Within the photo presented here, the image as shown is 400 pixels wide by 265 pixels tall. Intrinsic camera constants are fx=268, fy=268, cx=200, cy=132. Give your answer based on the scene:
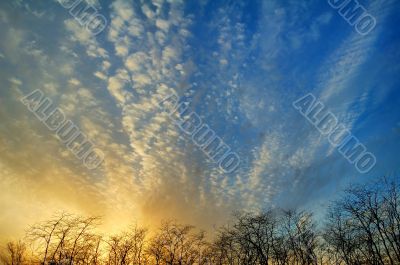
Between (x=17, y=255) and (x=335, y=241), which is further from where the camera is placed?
(x=17, y=255)

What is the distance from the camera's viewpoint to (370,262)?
3491cm

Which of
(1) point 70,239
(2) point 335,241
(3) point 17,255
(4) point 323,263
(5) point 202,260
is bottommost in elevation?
(3) point 17,255

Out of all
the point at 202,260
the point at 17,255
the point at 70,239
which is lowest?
the point at 17,255

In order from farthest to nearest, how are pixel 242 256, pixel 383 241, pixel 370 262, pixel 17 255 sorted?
pixel 17 255 < pixel 242 256 < pixel 370 262 < pixel 383 241

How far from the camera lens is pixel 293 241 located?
136 feet

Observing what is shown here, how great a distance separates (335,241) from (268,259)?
33.9 ft

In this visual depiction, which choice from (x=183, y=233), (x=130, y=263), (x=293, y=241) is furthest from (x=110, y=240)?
(x=293, y=241)

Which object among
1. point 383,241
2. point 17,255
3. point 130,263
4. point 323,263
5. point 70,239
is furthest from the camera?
point 17,255

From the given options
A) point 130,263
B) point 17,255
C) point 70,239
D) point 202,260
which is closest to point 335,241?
point 202,260

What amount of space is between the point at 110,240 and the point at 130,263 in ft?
17.8

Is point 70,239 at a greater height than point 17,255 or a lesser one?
greater

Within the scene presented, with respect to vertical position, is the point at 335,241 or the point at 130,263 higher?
the point at 335,241

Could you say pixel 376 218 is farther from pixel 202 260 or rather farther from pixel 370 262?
pixel 202 260

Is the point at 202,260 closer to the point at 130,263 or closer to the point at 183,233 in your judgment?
the point at 183,233
